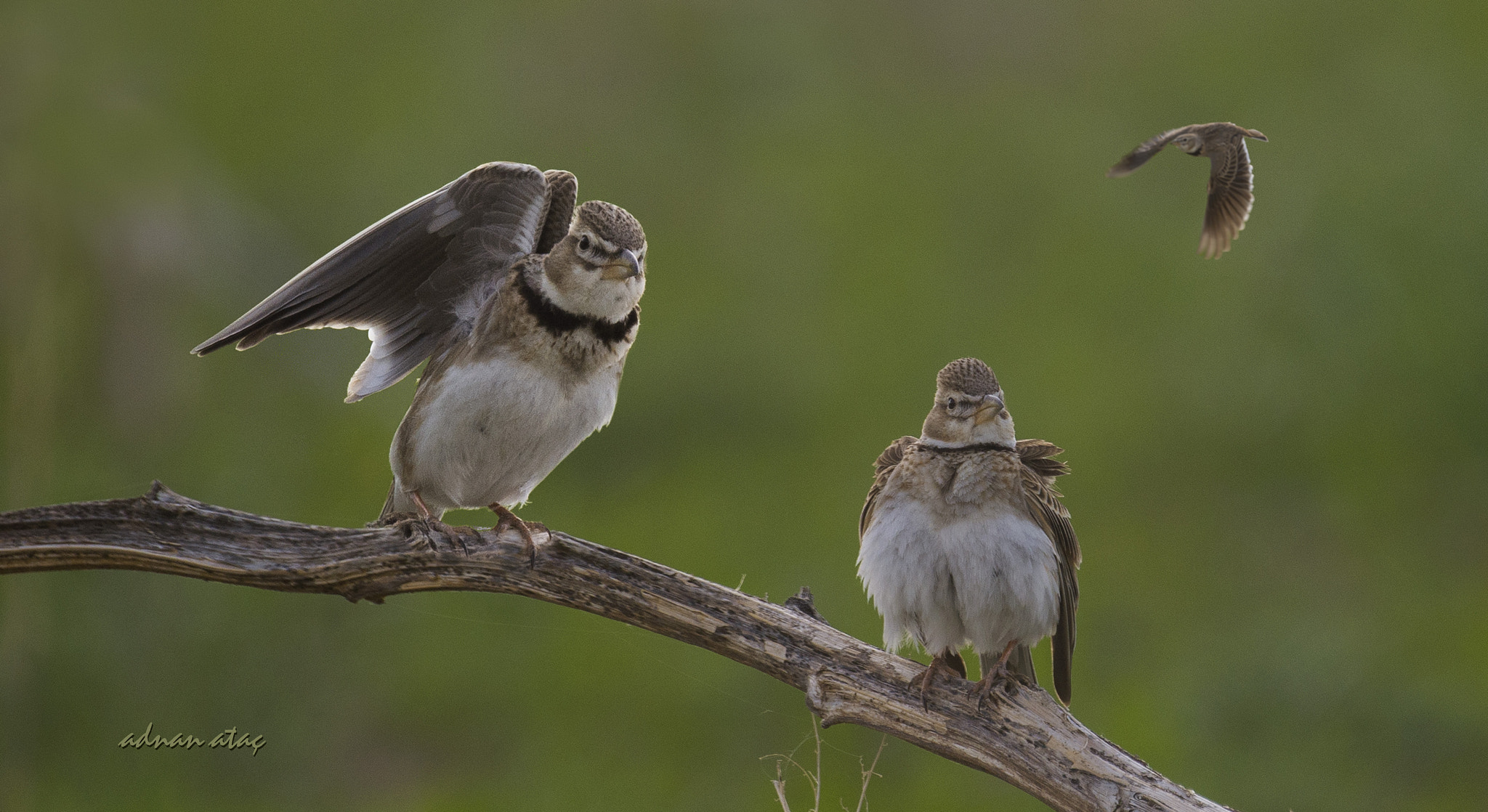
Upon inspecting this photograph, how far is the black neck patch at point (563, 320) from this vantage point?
185 inches

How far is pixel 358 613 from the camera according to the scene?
29.2ft

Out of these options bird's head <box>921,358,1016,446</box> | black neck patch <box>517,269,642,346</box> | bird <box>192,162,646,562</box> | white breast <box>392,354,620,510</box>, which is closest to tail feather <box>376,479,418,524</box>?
bird <box>192,162,646,562</box>

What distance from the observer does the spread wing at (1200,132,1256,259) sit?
12.7ft

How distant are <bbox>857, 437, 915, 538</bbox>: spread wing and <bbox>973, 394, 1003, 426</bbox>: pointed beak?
13.7 inches

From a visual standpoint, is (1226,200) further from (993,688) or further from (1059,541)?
(993,688)

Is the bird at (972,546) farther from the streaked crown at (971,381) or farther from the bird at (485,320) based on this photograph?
the bird at (485,320)

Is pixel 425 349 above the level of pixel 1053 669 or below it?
above

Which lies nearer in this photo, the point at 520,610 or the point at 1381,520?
the point at 520,610

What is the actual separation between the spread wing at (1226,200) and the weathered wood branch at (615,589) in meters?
1.41

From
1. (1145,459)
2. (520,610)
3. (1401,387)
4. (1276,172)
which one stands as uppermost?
(1276,172)

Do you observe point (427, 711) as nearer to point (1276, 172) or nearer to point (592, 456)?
point (592, 456)

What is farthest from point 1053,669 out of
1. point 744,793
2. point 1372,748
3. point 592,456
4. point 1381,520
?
point 1381,520

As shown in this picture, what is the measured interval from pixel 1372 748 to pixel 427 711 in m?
5.66

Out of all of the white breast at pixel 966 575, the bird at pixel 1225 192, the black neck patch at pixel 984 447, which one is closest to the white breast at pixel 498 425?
the white breast at pixel 966 575
